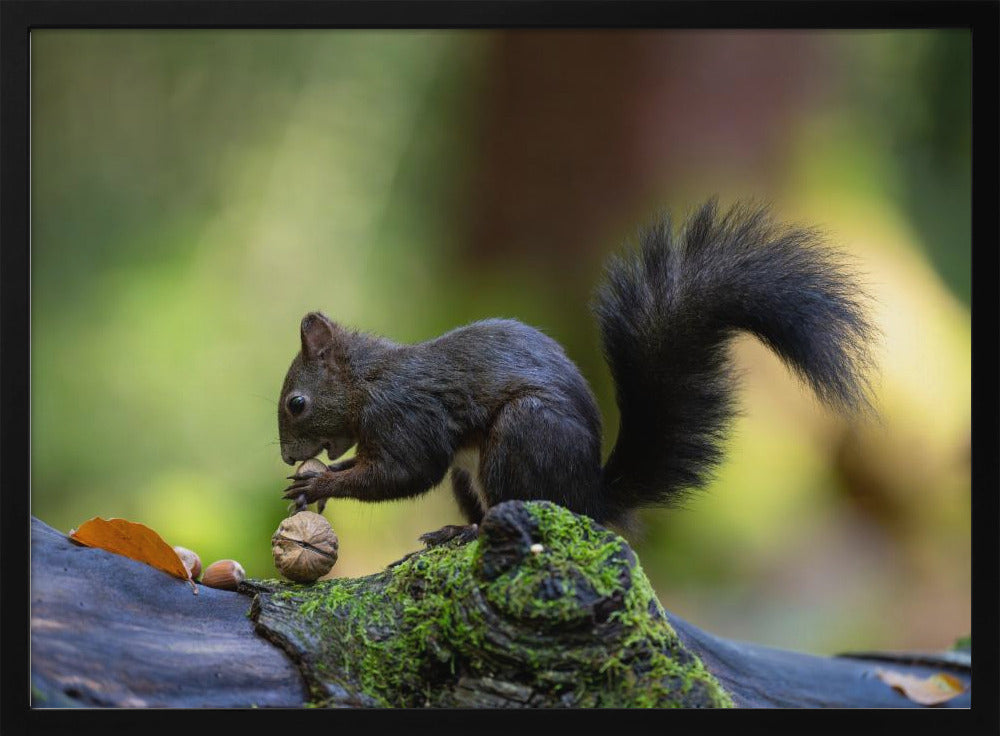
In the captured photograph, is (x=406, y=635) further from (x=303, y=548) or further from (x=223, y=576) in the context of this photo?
(x=223, y=576)

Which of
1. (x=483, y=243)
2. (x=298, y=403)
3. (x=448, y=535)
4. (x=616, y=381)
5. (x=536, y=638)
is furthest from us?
(x=483, y=243)

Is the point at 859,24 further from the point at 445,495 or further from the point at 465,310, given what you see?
the point at 465,310

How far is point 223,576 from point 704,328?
102cm

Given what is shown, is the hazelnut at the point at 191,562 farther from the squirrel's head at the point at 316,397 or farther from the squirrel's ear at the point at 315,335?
the squirrel's ear at the point at 315,335

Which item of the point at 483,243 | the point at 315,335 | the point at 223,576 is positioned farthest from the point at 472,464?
the point at 483,243

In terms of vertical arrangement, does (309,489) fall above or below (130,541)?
above

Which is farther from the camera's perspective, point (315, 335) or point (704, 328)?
point (315, 335)

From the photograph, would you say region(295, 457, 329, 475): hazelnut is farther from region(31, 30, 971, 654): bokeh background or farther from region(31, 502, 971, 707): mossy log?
region(31, 502, 971, 707): mossy log

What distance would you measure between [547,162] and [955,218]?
1.13m

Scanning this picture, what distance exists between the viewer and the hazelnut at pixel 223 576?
1816 millimetres

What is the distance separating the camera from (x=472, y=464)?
211 centimetres

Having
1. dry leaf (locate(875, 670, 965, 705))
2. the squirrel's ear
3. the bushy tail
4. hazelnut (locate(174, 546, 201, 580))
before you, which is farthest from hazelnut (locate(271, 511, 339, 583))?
dry leaf (locate(875, 670, 965, 705))

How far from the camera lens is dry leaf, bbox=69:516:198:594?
176cm

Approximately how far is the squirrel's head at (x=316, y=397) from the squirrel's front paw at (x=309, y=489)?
0.16 metres
